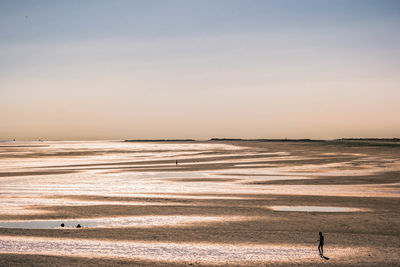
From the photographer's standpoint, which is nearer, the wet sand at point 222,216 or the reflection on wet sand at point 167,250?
the reflection on wet sand at point 167,250

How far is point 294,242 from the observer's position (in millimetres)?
16969

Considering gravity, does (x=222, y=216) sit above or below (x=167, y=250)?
above

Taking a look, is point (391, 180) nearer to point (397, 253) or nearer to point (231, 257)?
point (397, 253)

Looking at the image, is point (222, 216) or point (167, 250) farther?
point (222, 216)

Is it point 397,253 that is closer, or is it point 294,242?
point 397,253

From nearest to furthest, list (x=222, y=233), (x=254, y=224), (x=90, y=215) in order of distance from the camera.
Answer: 1. (x=222, y=233)
2. (x=254, y=224)
3. (x=90, y=215)

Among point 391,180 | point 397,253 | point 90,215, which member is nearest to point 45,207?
point 90,215

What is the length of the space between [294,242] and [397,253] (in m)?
3.91

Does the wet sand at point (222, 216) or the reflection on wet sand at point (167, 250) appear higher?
the wet sand at point (222, 216)

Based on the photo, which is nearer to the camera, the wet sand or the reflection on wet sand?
the reflection on wet sand

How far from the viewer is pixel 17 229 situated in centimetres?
1891

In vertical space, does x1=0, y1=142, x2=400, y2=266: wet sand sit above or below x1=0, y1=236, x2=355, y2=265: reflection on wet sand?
above

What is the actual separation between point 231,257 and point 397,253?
6391mm

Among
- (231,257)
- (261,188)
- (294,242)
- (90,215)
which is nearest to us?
(231,257)
